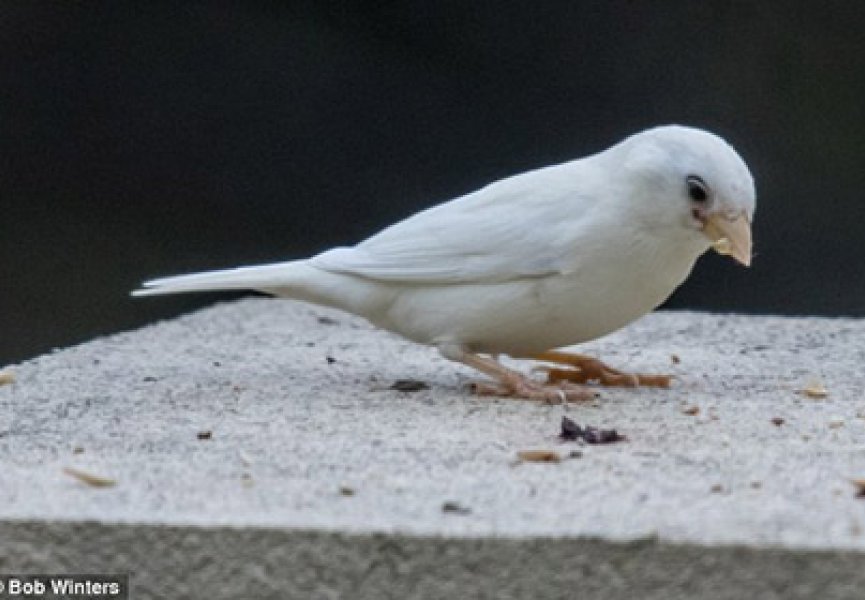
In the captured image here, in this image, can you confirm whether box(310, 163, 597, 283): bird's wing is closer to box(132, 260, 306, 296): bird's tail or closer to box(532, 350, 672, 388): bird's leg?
box(132, 260, 306, 296): bird's tail

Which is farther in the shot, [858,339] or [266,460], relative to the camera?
[858,339]

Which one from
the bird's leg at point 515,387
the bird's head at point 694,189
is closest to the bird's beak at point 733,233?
the bird's head at point 694,189

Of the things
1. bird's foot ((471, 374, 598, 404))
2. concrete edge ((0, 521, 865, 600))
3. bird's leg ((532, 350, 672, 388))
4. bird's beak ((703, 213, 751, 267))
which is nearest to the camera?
concrete edge ((0, 521, 865, 600))

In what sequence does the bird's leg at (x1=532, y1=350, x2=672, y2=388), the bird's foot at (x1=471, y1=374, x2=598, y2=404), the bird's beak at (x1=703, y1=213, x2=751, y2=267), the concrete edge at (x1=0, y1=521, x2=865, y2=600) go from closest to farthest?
the concrete edge at (x1=0, y1=521, x2=865, y2=600) → the bird's beak at (x1=703, y1=213, x2=751, y2=267) → the bird's foot at (x1=471, y1=374, x2=598, y2=404) → the bird's leg at (x1=532, y1=350, x2=672, y2=388)

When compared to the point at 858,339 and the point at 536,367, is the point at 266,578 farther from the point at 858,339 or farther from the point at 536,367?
the point at 858,339

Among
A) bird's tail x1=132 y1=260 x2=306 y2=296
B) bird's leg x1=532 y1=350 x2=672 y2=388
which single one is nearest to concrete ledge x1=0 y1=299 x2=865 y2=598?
bird's leg x1=532 y1=350 x2=672 y2=388

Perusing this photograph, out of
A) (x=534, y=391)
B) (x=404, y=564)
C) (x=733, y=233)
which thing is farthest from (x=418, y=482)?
(x=733, y=233)

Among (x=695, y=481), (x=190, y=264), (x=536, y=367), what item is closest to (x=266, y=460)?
(x=695, y=481)
